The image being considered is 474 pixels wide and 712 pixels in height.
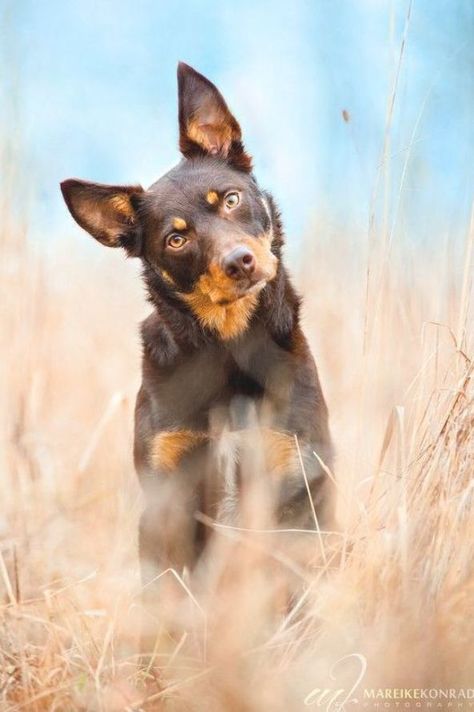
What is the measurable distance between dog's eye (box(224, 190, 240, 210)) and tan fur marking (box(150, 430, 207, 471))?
731mm

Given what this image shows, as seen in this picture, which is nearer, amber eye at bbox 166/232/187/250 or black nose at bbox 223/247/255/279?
black nose at bbox 223/247/255/279

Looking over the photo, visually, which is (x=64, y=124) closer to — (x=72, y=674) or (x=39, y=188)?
(x=39, y=188)

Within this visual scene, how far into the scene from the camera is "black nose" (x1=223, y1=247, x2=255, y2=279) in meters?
2.60

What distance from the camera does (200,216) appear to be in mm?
2824

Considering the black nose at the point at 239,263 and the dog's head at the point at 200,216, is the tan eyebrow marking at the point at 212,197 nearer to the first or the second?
the dog's head at the point at 200,216

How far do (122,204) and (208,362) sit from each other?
58 cm

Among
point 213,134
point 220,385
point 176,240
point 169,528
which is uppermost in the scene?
point 213,134

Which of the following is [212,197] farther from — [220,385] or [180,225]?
[220,385]

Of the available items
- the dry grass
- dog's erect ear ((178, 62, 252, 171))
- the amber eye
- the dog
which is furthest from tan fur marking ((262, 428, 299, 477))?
dog's erect ear ((178, 62, 252, 171))

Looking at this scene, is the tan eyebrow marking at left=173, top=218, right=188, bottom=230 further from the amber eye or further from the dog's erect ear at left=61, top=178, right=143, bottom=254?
the dog's erect ear at left=61, top=178, right=143, bottom=254

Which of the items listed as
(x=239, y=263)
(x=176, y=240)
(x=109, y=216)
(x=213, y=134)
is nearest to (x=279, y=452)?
(x=239, y=263)

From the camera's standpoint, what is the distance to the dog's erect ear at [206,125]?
2795mm

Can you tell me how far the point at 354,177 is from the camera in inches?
119

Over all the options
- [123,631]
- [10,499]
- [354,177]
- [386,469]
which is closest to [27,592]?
[10,499]
